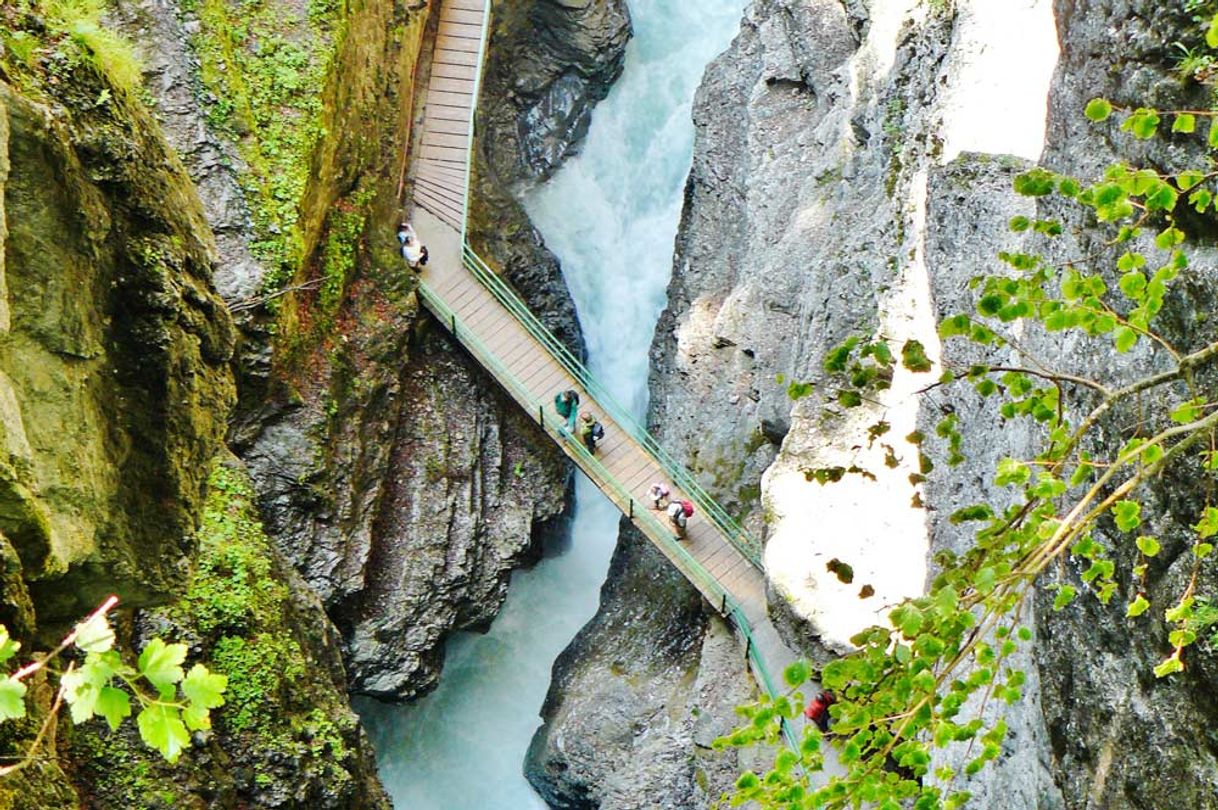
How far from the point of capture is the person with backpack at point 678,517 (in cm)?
1812

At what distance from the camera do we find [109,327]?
347 inches

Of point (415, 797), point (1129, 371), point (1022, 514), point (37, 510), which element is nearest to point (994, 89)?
point (1129, 371)

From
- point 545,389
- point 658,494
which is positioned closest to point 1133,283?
Answer: point 658,494

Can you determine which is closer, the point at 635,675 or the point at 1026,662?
the point at 1026,662

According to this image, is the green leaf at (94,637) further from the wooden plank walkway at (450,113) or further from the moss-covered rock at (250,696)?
the wooden plank walkway at (450,113)

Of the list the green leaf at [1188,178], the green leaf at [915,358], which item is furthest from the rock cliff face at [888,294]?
the green leaf at [1188,178]

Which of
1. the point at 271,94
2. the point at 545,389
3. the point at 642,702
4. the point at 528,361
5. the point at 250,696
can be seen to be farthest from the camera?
the point at 528,361

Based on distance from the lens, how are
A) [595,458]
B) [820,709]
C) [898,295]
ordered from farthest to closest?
[595,458]
[820,709]
[898,295]

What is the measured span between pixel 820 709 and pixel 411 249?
9.64m

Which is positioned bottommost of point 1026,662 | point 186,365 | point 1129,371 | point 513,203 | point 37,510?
point 1026,662

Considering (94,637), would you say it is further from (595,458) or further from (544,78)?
(544,78)

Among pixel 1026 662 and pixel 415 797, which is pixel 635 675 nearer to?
pixel 415 797

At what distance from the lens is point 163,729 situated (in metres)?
3.79

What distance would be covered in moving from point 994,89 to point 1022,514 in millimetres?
9017
